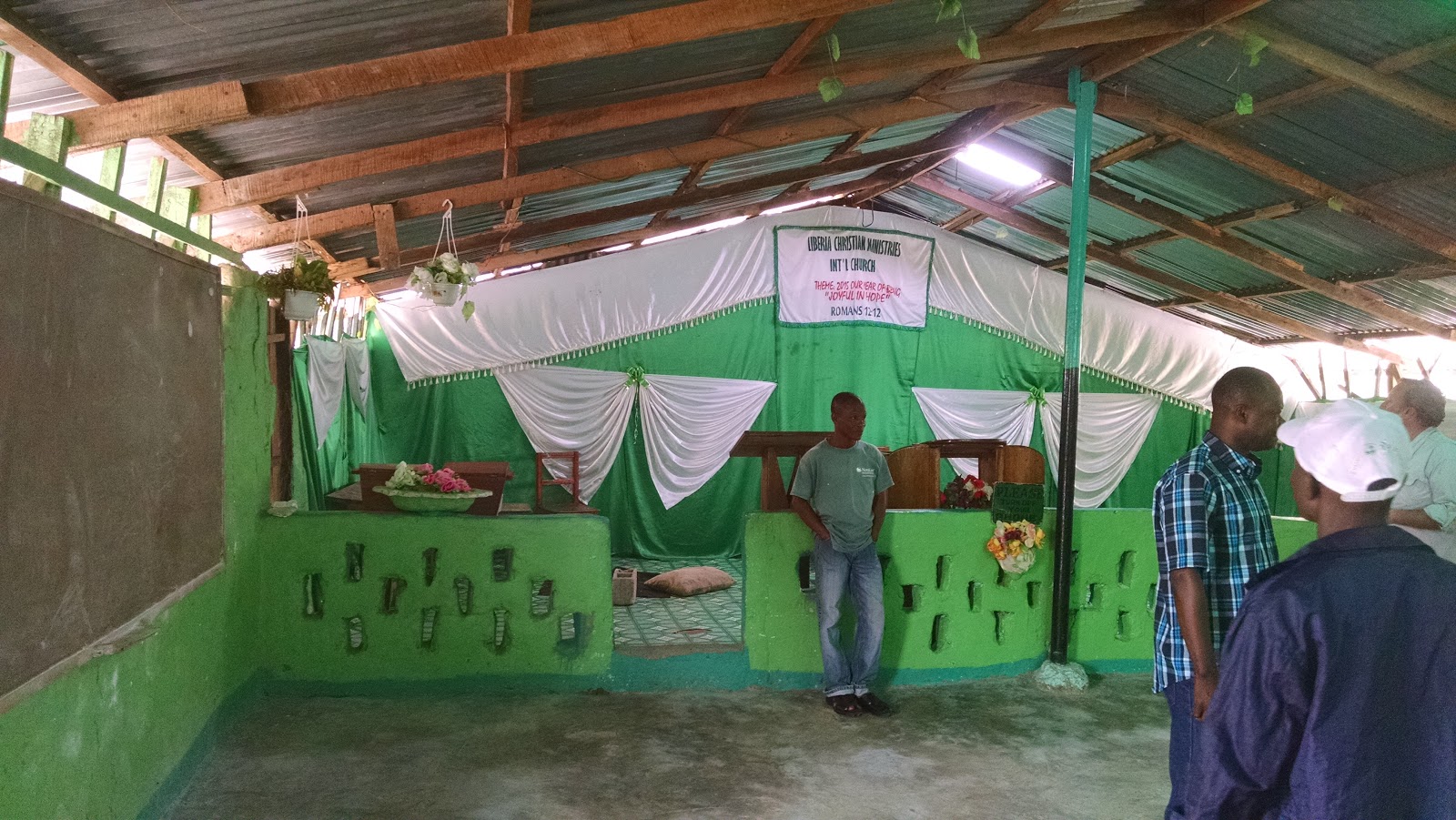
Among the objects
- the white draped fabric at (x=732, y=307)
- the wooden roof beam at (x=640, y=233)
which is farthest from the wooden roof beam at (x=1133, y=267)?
the wooden roof beam at (x=640, y=233)

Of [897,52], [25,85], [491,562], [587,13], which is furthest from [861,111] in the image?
[25,85]

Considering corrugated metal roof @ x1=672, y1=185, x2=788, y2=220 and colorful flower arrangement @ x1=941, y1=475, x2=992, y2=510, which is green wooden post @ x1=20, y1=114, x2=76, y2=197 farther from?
corrugated metal roof @ x1=672, y1=185, x2=788, y2=220

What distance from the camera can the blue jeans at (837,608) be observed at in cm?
521

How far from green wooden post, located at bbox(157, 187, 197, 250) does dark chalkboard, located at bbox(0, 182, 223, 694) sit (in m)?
0.42

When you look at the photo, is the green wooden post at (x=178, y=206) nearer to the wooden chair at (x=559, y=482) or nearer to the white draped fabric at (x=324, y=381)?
the white draped fabric at (x=324, y=381)

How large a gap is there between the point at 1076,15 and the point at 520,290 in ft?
18.1

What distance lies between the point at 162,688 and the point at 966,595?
4256 millimetres

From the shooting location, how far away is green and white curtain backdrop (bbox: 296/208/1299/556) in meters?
9.22

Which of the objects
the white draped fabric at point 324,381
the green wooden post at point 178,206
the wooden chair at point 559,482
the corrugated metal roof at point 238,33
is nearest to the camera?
the corrugated metal roof at point 238,33

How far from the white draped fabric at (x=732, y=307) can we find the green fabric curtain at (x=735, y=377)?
32 cm

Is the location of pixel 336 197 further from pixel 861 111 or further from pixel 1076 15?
pixel 1076 15

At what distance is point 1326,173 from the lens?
681 cm

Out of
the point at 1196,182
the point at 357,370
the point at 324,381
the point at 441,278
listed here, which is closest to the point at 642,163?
the point at 441,278

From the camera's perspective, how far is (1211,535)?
284 cm
